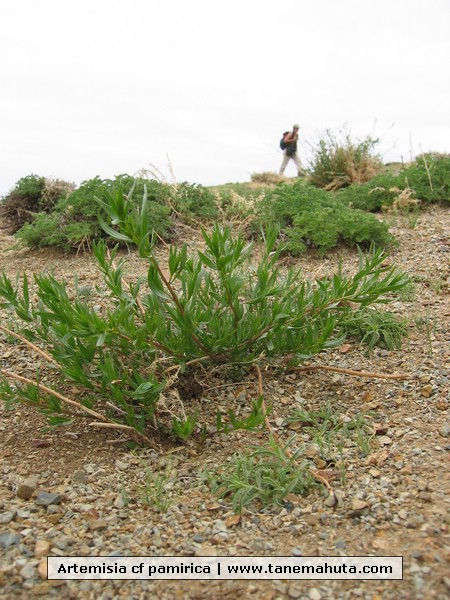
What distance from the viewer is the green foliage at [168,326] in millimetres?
2537

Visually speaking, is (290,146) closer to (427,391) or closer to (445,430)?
(427,391)

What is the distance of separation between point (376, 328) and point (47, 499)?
213 centimetres

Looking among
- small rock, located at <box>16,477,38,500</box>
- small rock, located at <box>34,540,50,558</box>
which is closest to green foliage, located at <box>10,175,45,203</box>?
small rock, located at <box>16,477,38,500</box>

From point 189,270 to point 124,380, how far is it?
596 millimetres

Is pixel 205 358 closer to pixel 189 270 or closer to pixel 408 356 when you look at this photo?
pixel 189 270

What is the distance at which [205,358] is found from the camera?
2.92 metres

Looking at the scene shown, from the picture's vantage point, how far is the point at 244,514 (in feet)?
7.61

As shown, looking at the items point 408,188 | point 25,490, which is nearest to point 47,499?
point 25,490

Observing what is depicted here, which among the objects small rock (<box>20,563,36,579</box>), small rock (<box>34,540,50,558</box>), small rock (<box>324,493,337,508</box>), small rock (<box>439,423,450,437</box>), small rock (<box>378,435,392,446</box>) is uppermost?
small rock (<box>439,423,450,437</box>)

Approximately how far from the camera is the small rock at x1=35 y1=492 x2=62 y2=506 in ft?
7.88

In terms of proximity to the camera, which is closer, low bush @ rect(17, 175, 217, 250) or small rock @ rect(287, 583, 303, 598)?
small rock @ rect(287, 583, 303, 598)

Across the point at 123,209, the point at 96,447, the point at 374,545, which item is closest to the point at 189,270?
the point at 123,209

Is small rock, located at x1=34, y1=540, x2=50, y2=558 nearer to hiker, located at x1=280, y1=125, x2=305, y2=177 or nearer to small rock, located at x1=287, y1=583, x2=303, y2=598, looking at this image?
small rock, located at x1=287, y1=583, x2=303, y2=598

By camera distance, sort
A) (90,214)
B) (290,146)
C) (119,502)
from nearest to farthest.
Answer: (119,502) → (90,214) → (290,146)
